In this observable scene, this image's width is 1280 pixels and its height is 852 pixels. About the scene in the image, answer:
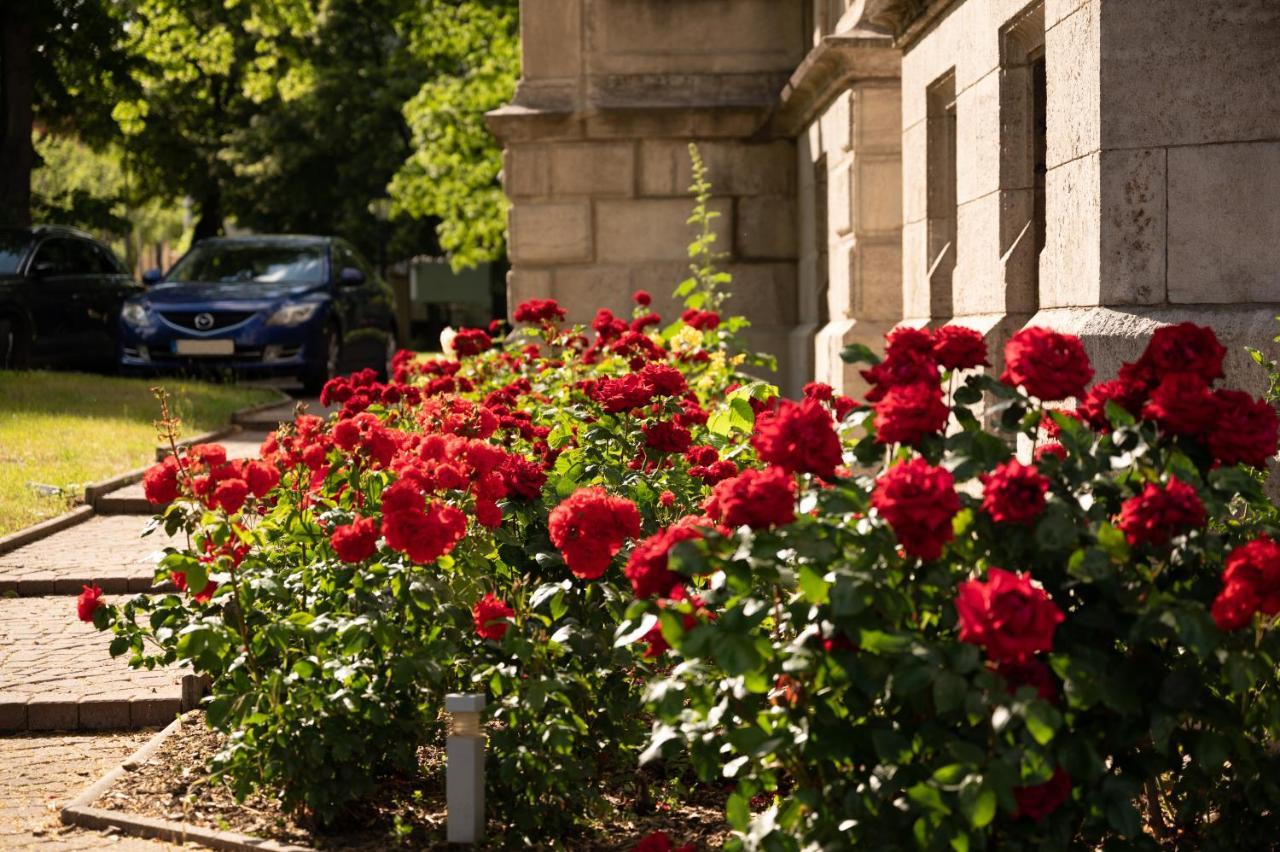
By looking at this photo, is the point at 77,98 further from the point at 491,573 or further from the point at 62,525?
the point at 491,573

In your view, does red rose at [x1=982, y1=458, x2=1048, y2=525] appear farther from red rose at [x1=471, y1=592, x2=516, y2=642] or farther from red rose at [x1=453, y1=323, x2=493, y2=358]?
red rose at [x1=453, y1=323, x2=493, y2=358]

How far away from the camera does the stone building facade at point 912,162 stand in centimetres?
603

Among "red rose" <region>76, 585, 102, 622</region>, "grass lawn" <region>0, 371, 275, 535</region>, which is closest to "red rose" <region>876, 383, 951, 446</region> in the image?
"red rose" <region>76, 585, 102, 622</region>

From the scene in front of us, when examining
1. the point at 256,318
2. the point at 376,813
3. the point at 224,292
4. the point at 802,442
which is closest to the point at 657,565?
the point at 802,442

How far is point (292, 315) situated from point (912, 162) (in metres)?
9.91

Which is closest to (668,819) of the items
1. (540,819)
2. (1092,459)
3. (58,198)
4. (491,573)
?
(540,819)

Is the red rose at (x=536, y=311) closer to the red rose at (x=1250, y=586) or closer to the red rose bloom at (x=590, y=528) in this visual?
the red rose bloom at (x=590, y=528)

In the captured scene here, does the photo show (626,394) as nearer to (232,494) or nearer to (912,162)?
(232,494)

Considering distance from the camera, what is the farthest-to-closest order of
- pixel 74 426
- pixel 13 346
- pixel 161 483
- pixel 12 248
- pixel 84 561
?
pixel 12 248 < pixel 13 346 < pixel 74 426 < pixel 84 561 < pixel 161 483

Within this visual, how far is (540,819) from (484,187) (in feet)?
94.0

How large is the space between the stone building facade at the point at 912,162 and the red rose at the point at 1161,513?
8.50 ft

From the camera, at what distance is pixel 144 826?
4.62 meters

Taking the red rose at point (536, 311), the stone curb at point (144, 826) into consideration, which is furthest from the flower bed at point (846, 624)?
the red rose at point (536, 311)

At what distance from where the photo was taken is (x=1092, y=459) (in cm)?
370
